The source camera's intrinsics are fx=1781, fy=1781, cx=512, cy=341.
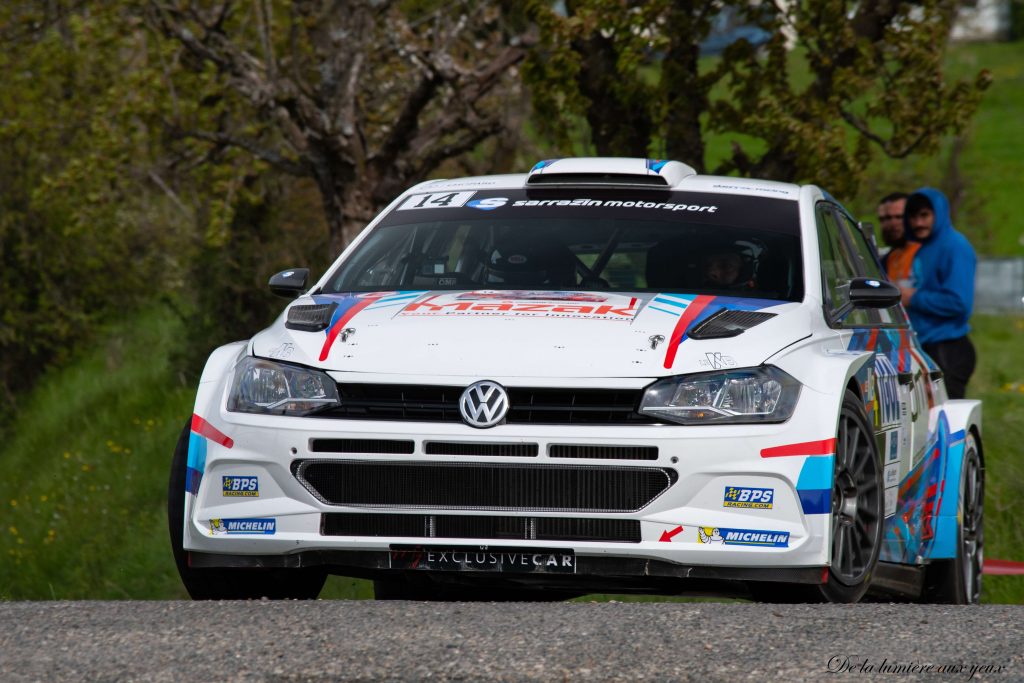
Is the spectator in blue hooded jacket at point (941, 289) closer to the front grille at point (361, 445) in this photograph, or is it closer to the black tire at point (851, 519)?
the black tire at point (851, 519)

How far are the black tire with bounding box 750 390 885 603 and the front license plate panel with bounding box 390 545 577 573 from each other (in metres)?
0.66

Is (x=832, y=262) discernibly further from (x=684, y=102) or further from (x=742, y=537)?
(x=684, y=102)

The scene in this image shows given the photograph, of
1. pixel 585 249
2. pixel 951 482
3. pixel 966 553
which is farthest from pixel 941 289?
pixel 585 249

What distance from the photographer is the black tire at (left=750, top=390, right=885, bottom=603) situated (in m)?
5.61

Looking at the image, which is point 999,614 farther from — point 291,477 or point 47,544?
point 47,544

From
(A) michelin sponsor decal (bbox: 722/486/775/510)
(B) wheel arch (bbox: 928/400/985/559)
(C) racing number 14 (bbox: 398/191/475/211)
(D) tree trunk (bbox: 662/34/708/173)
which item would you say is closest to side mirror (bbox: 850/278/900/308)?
(B) wheel arch (bbox: 928/400/985/559)

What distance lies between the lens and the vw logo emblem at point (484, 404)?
536 cm

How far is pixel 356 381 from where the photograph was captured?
5531mm

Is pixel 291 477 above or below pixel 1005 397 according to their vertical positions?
above

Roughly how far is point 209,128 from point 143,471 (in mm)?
3793

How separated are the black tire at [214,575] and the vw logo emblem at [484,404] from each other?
867 mm

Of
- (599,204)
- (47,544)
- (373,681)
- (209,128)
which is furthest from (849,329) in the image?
(209,128)

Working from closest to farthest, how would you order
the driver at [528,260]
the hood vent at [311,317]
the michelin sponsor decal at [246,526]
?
the michelin sponsor decal at [246,526], the hood vent at [311,317], the driver at [528,260]

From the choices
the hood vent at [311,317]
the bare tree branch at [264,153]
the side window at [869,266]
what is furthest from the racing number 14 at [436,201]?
the bare tree branch at [264,153]
